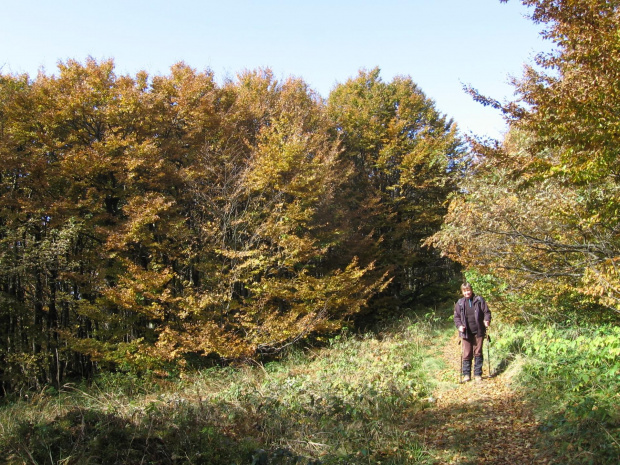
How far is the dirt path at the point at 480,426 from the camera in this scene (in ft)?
14.2

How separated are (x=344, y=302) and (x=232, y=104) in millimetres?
8600

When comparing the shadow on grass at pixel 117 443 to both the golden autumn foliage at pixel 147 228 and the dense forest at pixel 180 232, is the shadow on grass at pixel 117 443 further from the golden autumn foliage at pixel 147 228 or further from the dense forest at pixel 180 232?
the golden autumn foliage at pixel 147 228

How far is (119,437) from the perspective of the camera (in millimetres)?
3967

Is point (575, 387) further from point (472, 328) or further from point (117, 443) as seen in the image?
point (117, 443)

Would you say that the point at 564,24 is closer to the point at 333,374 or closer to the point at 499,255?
the point at 499,255

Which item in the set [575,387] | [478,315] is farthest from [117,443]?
[478,315]

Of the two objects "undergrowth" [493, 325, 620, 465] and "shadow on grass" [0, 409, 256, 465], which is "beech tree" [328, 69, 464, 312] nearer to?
"undergrowth" [493, 325, 620, 465]

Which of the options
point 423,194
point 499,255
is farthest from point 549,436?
point 423,194

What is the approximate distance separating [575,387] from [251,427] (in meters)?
3.92

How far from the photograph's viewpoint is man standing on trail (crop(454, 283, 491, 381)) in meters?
6.69

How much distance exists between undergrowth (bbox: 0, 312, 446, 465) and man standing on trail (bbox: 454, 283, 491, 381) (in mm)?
822

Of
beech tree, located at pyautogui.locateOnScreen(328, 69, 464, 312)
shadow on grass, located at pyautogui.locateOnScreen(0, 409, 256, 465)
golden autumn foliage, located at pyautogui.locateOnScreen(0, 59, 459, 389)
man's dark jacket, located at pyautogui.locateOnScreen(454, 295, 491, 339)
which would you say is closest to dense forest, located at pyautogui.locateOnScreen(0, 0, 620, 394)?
golden autumn foliage, located at pyautogui.locateOnScreen(0, 59, 459, 389)

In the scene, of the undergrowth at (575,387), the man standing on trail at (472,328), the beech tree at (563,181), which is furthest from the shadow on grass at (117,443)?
the beech tree at (563,181)

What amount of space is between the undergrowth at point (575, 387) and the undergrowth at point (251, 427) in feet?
4.90
